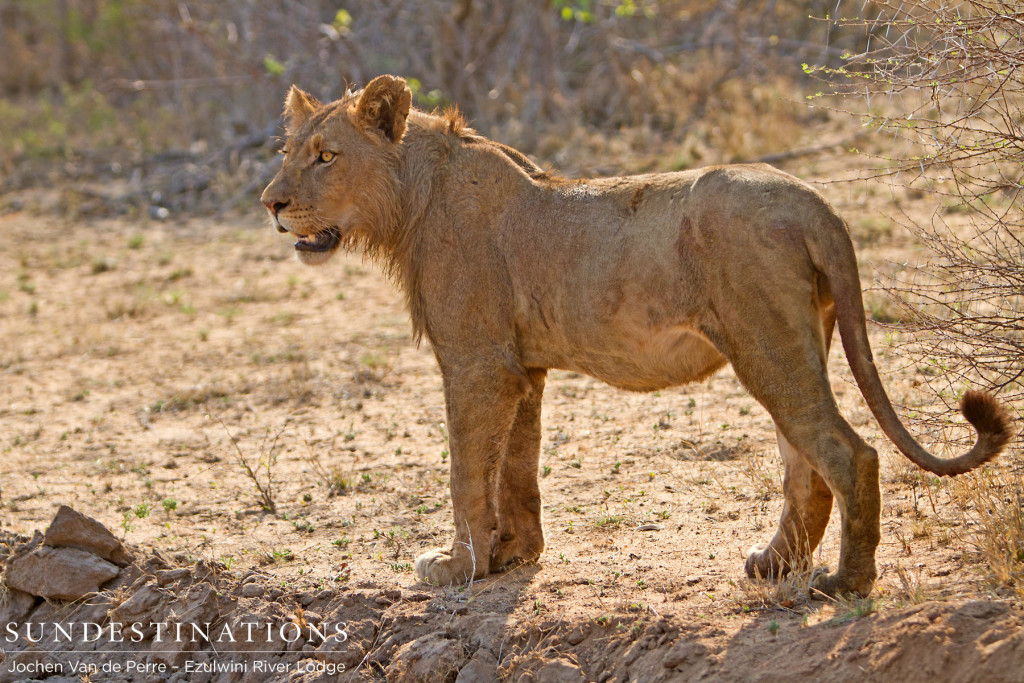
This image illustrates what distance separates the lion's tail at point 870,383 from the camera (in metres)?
4.10

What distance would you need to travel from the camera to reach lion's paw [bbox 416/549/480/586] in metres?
5.26

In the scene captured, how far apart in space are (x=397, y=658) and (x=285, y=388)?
152 inches

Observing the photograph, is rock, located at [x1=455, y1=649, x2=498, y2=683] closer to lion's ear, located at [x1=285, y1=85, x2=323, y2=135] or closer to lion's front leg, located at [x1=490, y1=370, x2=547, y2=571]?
lion's front leg, located at [x1=490, y1=370, x2=547, y2=571]

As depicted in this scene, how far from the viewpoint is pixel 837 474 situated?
4.11m

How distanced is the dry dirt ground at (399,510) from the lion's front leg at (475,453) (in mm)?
141

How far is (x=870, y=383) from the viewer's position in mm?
4195

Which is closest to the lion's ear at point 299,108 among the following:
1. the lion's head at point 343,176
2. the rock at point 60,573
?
the lion's head at point 343,176

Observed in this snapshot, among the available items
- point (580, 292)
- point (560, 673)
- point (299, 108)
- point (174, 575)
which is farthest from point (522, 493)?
point (299, 108)

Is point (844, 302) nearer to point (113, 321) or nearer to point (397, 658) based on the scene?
point (397, 658)

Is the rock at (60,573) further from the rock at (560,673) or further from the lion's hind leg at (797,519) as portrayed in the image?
the lion's hind leg at (797,519)

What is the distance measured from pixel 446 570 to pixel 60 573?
7.23 ft

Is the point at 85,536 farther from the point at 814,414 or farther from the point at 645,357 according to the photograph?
the point at 814,414

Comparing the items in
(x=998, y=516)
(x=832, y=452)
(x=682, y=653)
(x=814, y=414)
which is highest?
(x=814, y=414)

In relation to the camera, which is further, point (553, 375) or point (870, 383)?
point (553, 375)
